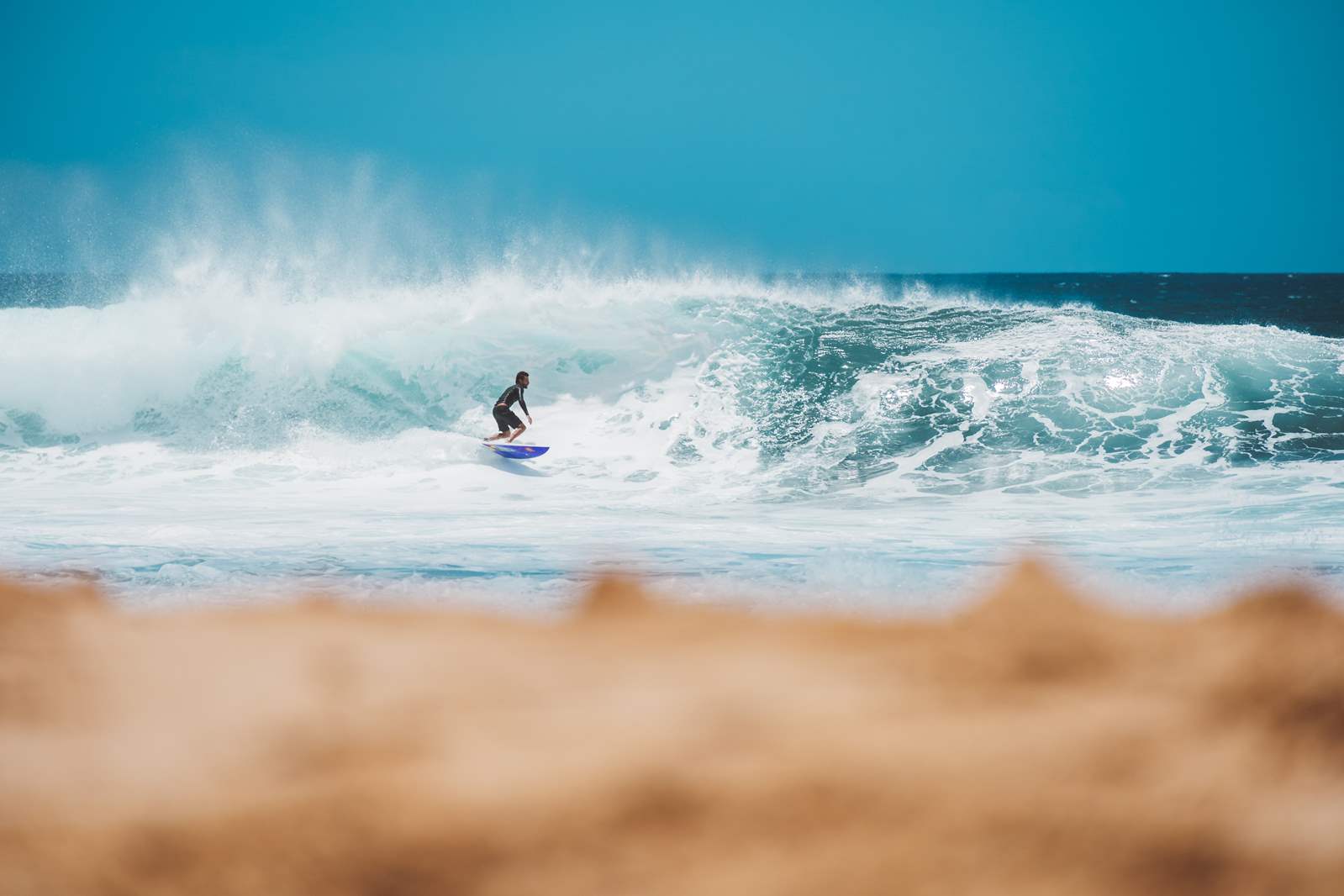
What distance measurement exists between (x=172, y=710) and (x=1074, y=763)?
1198 mm

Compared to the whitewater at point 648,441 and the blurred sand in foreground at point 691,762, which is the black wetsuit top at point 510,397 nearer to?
the whitewater at point 648,441

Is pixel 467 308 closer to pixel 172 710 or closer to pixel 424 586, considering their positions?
pixel 424 586

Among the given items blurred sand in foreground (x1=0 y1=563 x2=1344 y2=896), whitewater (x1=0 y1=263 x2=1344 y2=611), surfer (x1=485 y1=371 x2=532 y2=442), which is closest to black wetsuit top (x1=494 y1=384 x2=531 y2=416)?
surfer (x1=485 y1=371 x2=532 y2=442)

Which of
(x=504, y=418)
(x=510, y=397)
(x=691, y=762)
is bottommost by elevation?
(x=691, y=762)

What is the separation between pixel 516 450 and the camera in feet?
38.6

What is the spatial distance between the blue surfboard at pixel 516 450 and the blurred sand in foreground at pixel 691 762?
10.2 meters

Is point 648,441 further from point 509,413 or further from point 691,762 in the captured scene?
point 691,762

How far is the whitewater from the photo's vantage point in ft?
21.9

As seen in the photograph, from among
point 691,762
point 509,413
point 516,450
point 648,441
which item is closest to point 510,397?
point 509,413

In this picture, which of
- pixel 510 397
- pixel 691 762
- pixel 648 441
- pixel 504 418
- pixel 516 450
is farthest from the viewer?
pixel 648 441

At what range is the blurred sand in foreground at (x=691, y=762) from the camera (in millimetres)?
1051

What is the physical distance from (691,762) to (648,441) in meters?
11.9

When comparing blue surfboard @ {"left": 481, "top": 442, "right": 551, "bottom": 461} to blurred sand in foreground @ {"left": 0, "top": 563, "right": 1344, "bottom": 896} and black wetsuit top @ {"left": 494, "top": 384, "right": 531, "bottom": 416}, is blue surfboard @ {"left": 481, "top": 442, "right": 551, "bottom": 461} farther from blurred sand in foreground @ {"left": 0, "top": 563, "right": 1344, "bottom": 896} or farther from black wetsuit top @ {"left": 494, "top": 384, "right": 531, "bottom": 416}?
blurred sand in foreground @ {"left": 0, "top": 563, "right": 1344, "bottom": 896}

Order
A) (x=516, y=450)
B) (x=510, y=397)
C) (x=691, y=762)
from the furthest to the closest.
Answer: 1. (x=510, y=397)
2. (x=516, y=450)
3. (x=691, y=762)
